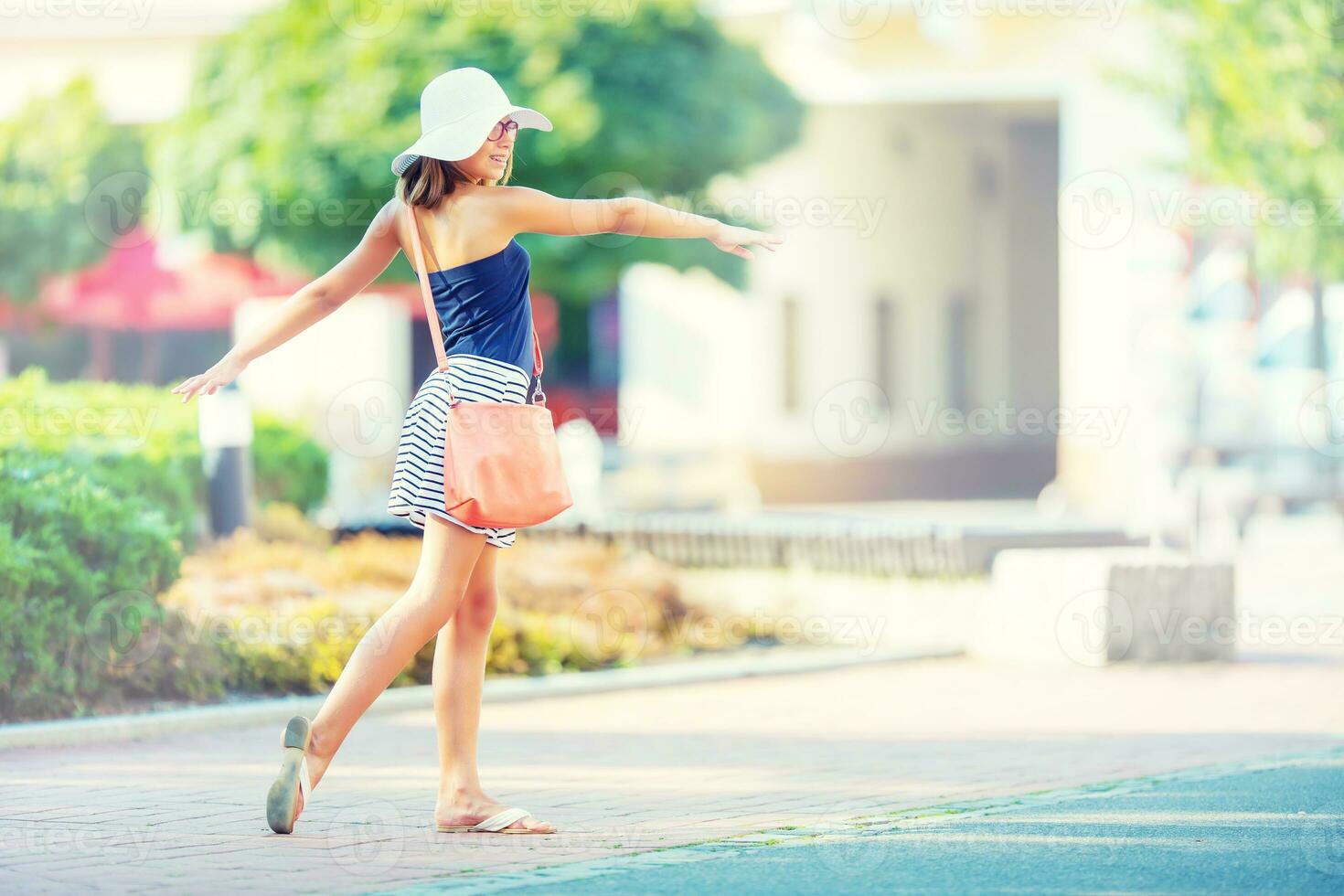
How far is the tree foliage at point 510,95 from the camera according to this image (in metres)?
13.8

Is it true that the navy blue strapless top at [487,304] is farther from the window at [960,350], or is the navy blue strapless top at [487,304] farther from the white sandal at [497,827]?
the window at [960,350]

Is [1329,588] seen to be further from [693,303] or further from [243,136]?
[693,303]

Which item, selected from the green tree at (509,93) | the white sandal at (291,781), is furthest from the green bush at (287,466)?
the white sandal at (291,781)

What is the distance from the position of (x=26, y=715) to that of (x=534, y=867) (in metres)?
3.16

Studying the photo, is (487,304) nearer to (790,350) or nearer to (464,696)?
(464,696)

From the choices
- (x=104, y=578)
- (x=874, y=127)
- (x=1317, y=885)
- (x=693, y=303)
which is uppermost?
(x=874, y=127)

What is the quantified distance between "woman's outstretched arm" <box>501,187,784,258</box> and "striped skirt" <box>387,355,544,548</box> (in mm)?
374

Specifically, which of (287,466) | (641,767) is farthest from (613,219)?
(287,466)

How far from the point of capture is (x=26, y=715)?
731 centimetres

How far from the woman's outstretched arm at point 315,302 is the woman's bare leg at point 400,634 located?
71 centimetres

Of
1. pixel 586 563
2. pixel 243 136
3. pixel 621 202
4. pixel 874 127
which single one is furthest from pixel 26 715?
pixel 874 127

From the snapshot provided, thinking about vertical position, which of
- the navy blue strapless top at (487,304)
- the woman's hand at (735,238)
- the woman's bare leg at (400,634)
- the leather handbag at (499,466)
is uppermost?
the woman's hand at (735,238)

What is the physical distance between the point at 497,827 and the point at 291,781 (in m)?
0.57

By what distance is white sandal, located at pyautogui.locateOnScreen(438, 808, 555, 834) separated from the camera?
17.3ft
